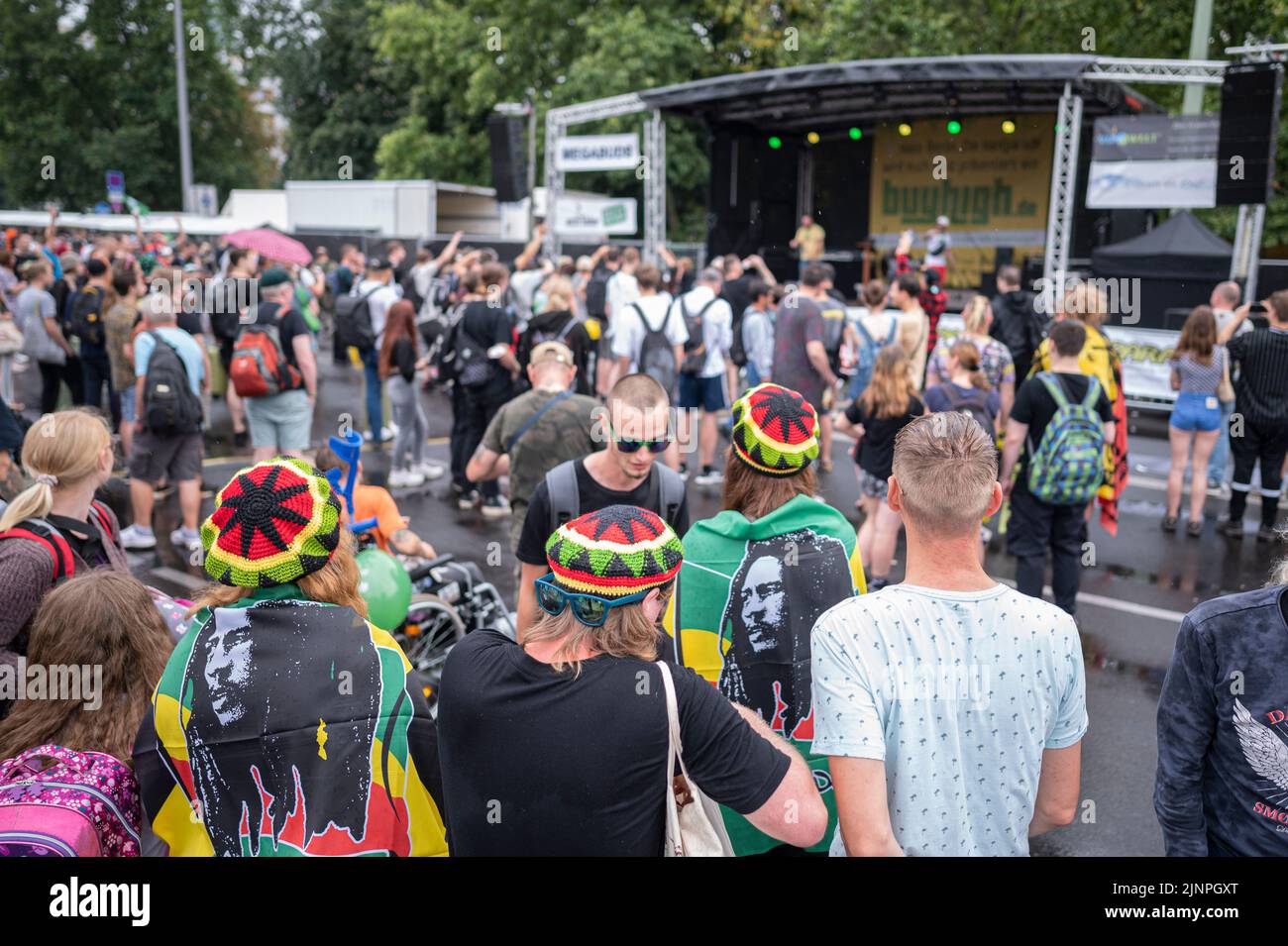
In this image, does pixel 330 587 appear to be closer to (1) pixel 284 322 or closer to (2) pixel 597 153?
(1) pixel 284 322

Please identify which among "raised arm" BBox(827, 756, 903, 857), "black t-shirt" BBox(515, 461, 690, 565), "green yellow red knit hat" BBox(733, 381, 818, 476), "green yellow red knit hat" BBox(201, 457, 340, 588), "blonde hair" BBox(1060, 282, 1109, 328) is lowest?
"raised arm" BBox(827, 756, 903, 857)

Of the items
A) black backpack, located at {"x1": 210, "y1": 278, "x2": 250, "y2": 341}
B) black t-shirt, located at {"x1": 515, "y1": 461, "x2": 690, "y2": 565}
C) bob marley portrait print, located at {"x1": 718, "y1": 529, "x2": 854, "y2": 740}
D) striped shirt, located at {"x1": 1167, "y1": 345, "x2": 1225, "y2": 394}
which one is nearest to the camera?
bob marley portrait print, located at {"x1": 718, "y1": 529, "x2": 854, "y2": 740}

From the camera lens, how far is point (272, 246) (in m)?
13.2

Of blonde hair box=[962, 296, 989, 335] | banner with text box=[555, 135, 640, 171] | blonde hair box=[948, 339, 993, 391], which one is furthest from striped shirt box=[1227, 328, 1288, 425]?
banner with text box=[555, 135, 640, 171]

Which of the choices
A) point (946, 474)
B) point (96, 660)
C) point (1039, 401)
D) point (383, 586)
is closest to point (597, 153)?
point (1039, 401)

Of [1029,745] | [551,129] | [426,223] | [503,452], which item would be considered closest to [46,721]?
[1029,745]

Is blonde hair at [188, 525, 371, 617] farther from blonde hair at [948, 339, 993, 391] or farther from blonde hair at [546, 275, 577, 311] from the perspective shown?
blonde hair at [546, 275, 577, 311]

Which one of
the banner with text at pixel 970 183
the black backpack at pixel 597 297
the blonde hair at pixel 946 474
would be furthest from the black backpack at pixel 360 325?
the banner with text at pixel 970 183

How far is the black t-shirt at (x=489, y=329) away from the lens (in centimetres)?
829

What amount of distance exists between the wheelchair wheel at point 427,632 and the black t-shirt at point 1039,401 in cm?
303

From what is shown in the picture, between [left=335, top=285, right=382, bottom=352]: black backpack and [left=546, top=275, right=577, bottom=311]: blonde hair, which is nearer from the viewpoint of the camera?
[left=546, top=275, right=577, bottom=311]: blonde hair

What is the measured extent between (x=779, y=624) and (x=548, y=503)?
4.49 feet

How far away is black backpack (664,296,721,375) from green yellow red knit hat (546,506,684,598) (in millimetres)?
7179

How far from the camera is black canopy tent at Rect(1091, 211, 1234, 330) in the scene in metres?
14.7
